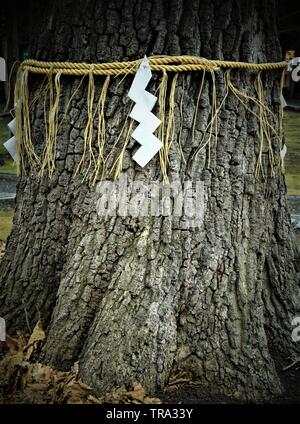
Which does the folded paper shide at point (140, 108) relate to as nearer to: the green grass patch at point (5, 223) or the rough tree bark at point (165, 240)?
the rough tree bark at point (165, 240)

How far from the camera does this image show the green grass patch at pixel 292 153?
721 centimetres

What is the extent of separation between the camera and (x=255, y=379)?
6.82 ft


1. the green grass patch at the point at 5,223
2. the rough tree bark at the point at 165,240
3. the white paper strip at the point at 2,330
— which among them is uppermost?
the rough tree bark at the point at 165,240

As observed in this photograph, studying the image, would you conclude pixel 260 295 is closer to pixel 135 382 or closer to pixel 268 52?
pixel 135 382

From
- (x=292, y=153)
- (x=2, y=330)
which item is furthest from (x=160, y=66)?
(x=292, y=153)

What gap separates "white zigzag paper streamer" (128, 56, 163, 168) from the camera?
195 centimetres

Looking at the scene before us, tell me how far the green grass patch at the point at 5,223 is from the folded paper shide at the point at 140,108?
2.84 meters

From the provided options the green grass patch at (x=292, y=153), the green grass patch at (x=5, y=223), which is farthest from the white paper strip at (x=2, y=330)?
→ the green grass patch at (x=292, y=153)

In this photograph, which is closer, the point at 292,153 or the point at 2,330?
the point at 2,330

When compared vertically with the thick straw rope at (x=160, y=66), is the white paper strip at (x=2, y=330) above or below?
below
